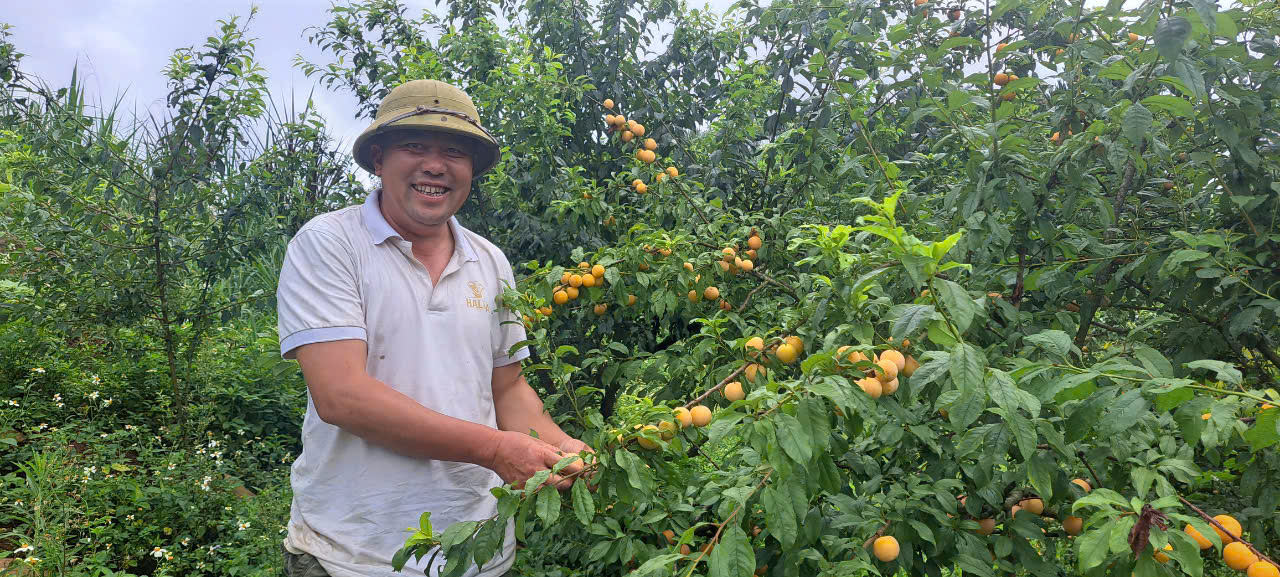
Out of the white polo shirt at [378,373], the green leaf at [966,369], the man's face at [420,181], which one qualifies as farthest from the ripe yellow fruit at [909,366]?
the man's face at [420,181]

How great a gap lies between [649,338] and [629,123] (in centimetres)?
94

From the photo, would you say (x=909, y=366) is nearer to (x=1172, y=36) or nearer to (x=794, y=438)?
(x=794, y=438)

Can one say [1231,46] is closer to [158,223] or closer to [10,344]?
[158,223]

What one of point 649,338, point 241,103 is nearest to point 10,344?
point 241,103

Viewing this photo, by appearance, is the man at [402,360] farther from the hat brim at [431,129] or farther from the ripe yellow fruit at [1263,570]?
the ripe yellow fruit at [1263,570]

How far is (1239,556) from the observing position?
1350 mm

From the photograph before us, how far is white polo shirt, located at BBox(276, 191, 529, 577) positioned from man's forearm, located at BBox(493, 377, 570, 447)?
0.16 metres

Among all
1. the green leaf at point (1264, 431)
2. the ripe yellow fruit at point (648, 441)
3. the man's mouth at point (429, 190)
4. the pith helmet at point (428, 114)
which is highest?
the pith helmet at point (428, 114)

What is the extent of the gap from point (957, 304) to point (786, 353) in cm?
43

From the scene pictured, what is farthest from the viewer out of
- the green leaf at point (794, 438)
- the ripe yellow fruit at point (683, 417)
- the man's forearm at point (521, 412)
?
the man's forearm at point (521, 412)

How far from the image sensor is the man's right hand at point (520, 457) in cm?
171

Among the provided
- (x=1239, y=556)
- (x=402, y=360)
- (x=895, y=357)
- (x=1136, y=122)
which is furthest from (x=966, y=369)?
(x=402, y=360)

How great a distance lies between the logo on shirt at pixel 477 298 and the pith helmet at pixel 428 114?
406 mm

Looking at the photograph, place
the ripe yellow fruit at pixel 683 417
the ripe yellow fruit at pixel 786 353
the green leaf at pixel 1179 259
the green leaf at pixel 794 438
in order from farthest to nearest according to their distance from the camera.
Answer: the green leaf at pixel 1179 259 → the ripe yellow fruit at pixel 786 353 → the ripe yellow fruit at pixel 683 417 → the green leaf at pixel 794 438
